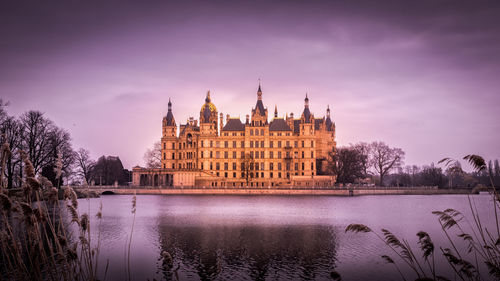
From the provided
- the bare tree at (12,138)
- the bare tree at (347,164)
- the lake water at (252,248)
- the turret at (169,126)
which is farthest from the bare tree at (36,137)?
the bare tree at (347,164)

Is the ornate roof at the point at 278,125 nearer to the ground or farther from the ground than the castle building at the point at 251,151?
farther from the ground

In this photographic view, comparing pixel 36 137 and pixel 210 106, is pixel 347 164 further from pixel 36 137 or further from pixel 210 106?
pixel 36 137

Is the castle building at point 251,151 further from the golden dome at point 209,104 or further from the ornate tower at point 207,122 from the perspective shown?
the golden dome at point 209,104

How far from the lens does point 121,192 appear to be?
258 feet

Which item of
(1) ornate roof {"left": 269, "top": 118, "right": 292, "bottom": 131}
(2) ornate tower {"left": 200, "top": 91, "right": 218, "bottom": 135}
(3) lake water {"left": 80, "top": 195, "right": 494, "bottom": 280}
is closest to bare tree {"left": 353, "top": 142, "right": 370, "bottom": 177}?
(1) ornate roof {"left": 269, "top": 118, "right": 292, "bottom": 131}

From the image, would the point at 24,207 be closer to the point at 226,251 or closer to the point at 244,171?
the point at 226,251

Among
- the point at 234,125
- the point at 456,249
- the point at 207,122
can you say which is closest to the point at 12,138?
the point at 456,249

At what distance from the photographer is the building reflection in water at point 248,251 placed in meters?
16.1

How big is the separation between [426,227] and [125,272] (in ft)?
70.9

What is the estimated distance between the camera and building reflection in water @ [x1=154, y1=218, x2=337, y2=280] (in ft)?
52.9

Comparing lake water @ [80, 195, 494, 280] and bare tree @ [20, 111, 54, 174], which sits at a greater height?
bare tree @ [20, 111, 54, 174]

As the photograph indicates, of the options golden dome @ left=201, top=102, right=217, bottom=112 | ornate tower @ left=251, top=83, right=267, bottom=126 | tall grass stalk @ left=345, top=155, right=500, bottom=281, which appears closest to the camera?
tall grass stalk @ left=345, top=155, right=500, bottom=281

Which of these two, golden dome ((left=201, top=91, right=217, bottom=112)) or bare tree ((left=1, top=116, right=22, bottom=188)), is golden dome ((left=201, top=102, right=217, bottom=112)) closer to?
golden dome ((left=201, top=91, right=217, bottom=112))

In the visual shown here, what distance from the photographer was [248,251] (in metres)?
20.0
